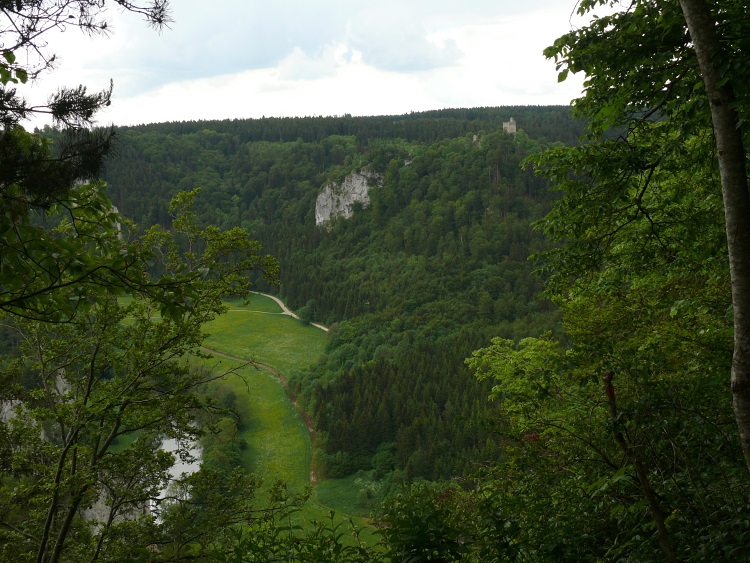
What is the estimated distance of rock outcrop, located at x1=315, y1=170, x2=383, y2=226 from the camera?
11588 centimetres

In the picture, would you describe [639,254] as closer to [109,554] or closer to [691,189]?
[691,189]

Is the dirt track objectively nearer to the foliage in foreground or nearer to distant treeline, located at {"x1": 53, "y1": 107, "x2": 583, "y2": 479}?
distant treeline, located at {"x1": 53, "y1": 107, "x2": 583, "y2": 479}

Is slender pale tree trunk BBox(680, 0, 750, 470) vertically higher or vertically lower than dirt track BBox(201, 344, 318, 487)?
higher

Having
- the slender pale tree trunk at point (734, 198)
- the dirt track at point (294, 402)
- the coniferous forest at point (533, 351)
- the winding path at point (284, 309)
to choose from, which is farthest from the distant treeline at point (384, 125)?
the slender pale tree trunk at point (734, 198)

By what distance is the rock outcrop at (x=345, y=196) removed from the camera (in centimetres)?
11588

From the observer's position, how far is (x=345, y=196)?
118125 mm

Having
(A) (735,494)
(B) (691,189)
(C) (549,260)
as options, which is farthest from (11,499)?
(B) (691,189)

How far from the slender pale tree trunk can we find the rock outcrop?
112 m

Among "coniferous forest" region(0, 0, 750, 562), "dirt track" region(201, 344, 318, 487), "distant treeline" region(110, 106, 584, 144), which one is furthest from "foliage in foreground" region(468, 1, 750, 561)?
"distant treeline" region(110, 106, 584, 144)

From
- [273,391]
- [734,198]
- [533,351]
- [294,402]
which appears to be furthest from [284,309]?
[734,198]

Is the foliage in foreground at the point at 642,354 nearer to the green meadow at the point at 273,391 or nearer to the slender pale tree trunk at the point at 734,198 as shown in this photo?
the slender pale tree trunk at the point at 734,198

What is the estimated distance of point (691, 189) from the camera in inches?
335

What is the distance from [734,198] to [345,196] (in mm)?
115705

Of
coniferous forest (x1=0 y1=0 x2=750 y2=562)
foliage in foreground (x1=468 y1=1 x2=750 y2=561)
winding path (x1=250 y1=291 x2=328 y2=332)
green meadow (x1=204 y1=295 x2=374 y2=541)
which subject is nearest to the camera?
coniferous forest (x1=0 y1=0 x2=750 y2=562)
